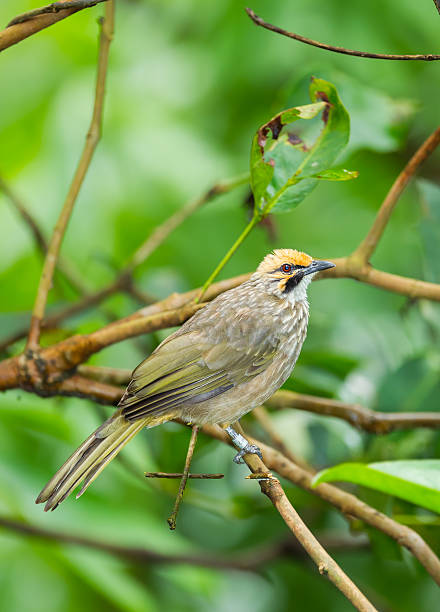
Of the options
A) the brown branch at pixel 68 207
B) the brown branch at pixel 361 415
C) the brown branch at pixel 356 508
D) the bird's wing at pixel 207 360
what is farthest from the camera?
the brown branch at pixel 361 415

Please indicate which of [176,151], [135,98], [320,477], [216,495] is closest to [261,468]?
[320,477]

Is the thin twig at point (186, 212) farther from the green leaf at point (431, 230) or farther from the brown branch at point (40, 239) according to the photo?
the green leaf at point (431, 230)

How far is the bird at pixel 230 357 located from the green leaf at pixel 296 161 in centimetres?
15

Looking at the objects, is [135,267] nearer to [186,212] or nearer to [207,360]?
[186,212]

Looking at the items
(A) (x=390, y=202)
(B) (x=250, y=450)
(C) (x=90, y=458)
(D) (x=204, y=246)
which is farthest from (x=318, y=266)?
(D) (x=204, y=246)

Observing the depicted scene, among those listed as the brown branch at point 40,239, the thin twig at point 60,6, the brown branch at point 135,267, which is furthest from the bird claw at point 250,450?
the brown branch at point 40,239

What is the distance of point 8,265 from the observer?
11.7 ft

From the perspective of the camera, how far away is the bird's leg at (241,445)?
1.69 meters

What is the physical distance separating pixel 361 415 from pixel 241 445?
1.61 ft

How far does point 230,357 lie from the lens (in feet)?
5.93

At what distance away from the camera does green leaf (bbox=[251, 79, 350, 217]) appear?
1.68 meters

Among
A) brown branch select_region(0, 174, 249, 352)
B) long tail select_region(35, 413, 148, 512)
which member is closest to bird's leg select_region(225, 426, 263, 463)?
long tail select_region(35, 413, 148, 512)

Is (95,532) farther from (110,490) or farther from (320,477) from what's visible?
(320,477)

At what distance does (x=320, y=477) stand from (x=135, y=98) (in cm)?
297
